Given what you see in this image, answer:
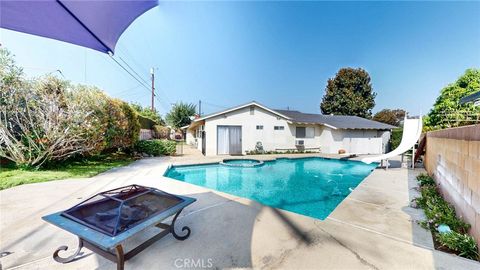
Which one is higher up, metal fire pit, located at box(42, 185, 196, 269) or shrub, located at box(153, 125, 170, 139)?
shrub, located at box(153, 125, 170, 139)

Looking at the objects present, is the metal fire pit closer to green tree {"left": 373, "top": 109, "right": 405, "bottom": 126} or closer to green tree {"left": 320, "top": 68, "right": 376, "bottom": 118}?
green tree {"left": 320, "top": 68, "right": 376, "bottom": 118}

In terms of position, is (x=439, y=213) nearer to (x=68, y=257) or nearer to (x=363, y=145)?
(x=68, y=257)

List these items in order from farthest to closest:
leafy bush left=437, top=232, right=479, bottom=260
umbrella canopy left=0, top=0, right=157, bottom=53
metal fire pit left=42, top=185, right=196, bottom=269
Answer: leafy bush left=437, top=232, right=479, bottom=260 → metal fire pit left=42, top=185, right=196, bottom=269 → umbrella canopy left=0, top=0, right=157, bottom=53

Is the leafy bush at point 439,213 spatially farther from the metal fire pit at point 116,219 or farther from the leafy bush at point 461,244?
the metal fire pit at point 116,219

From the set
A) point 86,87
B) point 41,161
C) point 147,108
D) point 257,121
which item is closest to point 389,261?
point 41,161

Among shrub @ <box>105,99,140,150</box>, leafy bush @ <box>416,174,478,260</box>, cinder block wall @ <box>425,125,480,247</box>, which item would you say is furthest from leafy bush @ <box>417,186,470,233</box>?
shrub @ <box>105,99,140,150</box>

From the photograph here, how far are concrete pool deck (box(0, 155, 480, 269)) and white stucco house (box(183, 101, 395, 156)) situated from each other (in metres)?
10.2

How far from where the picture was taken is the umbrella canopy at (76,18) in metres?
1.40

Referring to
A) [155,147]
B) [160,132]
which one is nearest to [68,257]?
[155,147]

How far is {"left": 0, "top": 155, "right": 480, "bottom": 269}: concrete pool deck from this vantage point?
2.59 meters

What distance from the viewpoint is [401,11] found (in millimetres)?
10789

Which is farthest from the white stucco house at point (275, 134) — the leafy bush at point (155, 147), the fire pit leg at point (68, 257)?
the fire pit leg at point (68, 257)

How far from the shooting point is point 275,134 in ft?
53.8

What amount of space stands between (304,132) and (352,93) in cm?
1810
